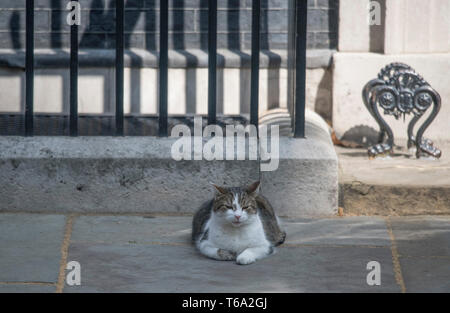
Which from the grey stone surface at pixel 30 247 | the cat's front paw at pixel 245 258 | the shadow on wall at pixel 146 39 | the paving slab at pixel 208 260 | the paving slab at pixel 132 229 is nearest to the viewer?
the paving slab at pixel 208 260

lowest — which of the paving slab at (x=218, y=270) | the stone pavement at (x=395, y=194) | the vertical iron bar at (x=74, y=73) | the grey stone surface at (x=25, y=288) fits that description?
the grey stone surface at (x=25, y=288)

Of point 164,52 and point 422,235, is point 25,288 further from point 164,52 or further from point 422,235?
point 422,235

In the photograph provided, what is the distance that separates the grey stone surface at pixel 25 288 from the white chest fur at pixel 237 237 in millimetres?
931

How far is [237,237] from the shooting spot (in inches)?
160

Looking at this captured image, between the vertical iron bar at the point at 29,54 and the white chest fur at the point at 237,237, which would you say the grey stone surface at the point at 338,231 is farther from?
the vertical iron bar at the point at 29,54

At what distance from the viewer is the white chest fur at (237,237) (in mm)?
4059

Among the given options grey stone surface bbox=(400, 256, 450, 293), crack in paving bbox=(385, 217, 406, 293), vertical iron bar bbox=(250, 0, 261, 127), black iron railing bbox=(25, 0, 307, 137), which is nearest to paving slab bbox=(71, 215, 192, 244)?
black iron railing bbox=(25, 0, 307, 137)

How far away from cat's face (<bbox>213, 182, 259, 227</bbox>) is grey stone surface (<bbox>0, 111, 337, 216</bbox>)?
627mm

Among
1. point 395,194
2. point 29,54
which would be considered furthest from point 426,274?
point 29,54

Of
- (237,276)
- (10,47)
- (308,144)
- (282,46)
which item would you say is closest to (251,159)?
(308,144)

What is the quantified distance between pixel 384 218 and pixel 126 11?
129 inches

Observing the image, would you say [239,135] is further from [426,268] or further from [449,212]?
[426,268]

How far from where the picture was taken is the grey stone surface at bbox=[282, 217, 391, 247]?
4262mm

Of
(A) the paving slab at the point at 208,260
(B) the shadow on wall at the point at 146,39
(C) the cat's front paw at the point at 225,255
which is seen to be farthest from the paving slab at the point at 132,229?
(B) the shadow on wall at the point at 146,39
